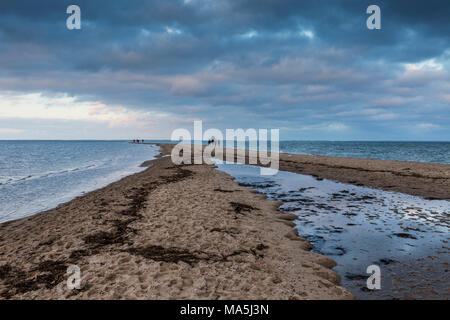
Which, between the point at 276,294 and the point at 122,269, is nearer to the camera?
the point at 276,294

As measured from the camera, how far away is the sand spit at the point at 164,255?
20.3ft

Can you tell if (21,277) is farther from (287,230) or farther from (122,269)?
(287,230)

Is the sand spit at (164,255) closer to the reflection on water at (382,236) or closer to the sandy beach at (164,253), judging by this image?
the sandy beach at (164,253)

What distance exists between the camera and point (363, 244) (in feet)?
31.4

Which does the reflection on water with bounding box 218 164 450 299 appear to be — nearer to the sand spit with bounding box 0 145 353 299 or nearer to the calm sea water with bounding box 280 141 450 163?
the sand spit with bounding box 0 145 353 299

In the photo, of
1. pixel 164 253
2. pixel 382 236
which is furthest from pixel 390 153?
pixel 164 253

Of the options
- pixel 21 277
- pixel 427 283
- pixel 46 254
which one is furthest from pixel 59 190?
pixel 427 283

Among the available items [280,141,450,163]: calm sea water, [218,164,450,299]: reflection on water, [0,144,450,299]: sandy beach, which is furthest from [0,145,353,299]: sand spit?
[280,141,450,163]: calm sea water

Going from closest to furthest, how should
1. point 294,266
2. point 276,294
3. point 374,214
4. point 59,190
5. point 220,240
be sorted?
point 276,294
point 294,266
point 220,240
point 374,214
point 59,190

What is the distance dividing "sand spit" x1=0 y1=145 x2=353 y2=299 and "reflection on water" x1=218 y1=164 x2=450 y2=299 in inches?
34.7

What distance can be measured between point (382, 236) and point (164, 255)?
29.4 ft

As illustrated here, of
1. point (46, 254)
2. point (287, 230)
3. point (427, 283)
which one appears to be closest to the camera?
point (427, 283)

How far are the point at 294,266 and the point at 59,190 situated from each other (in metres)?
22.4
